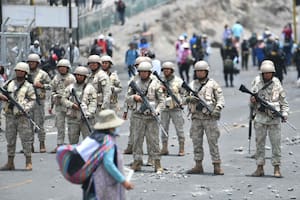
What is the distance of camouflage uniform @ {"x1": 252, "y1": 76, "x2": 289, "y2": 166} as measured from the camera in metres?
15.3

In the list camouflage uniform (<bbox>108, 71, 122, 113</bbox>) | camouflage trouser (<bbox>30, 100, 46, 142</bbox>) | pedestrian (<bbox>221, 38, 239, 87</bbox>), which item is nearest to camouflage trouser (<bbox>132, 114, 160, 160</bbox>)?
camouflage uniform (<bbox>108, 71, 122, 113</bbox>)

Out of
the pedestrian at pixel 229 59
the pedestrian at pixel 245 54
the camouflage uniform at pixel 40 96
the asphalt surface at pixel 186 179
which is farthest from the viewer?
the pedestrian at pixel 245 54

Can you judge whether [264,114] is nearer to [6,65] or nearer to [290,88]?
[6,65]

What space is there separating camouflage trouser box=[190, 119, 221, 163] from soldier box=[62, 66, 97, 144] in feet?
6.27

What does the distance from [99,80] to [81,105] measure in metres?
0.83

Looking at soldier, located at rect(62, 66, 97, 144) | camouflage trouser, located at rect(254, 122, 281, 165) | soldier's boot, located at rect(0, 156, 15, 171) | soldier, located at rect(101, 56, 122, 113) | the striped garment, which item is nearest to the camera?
the striped garment

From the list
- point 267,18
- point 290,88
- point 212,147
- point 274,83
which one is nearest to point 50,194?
point 212,147

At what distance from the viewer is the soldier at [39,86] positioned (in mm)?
18359

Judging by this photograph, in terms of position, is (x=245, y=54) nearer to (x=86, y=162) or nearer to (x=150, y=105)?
(x=150, y=105)

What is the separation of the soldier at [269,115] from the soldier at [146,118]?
166 cm

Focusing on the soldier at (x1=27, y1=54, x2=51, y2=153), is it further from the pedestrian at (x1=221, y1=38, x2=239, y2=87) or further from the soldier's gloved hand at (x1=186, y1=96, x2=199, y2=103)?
the pedestrian at (x1=221, y1=38, x2=239, y2=87)

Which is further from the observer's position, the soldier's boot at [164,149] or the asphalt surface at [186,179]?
the soldier's boot at [164,149]

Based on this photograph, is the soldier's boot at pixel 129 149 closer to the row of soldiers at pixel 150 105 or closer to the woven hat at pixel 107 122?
the row of soldiers at pixel 150 105

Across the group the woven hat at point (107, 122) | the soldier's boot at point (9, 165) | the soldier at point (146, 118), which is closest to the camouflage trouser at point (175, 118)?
the soldier at point (146, 118)
